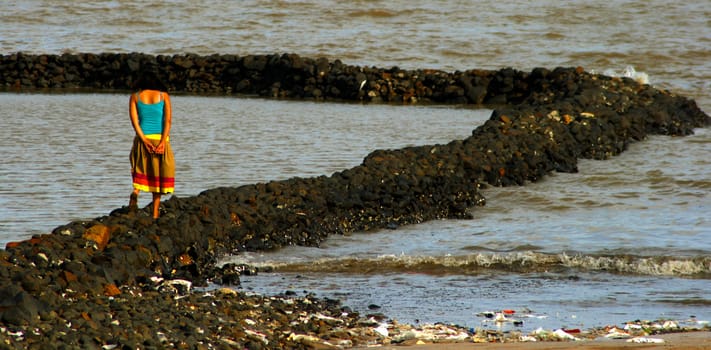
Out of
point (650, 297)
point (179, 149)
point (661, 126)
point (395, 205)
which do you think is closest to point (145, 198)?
point (395, 205)

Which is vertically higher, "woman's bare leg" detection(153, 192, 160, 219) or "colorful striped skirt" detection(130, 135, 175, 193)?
"colorful striped skirt" detection(130, 135, 175, 193)

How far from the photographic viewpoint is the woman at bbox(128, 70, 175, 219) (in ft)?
29.1

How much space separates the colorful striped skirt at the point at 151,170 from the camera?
8.95 metres

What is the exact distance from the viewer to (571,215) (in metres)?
12.1

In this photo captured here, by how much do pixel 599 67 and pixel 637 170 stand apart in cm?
1670

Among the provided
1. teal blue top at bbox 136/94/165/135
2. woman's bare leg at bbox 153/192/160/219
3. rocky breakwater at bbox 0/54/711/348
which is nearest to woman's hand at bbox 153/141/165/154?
teal blue top at bbox 136/94/165/135

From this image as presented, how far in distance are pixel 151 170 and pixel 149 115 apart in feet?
1.42

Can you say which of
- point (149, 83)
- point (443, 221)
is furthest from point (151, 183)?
point (443, 221)

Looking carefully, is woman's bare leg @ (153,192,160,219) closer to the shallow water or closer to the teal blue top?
the teal blue top

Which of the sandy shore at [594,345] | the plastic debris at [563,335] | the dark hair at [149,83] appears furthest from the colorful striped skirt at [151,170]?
the plastic debris at [563,335]

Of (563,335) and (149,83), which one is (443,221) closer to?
(149,83)

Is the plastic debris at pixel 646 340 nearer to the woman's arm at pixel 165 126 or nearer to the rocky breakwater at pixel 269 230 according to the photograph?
the rocky breakwater at pixel 269 230

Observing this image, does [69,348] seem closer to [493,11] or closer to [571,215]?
[571,215]

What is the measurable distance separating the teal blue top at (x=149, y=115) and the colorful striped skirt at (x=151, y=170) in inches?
3.2
